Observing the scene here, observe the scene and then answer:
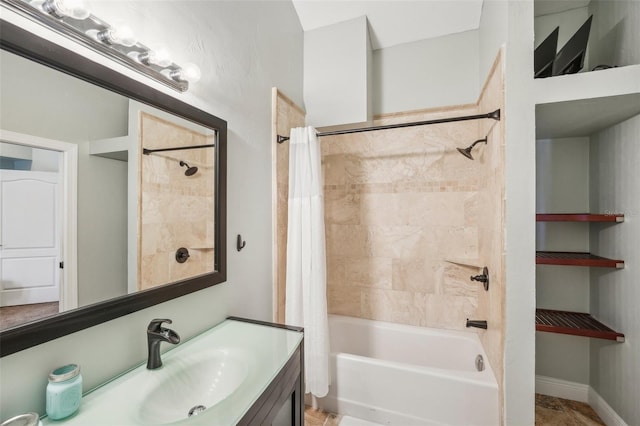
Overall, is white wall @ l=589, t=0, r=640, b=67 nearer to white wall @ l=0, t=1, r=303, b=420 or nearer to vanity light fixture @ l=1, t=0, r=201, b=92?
white wall @ l=0, t=1, r=303, b=420

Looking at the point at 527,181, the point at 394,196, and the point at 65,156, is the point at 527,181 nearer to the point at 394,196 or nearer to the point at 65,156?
the point at 394,196

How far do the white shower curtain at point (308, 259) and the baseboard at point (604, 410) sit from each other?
1792 mm

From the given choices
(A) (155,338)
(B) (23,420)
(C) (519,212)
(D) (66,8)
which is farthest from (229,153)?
(C) (519,212)

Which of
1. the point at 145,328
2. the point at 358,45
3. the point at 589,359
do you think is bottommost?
the point at 589,359

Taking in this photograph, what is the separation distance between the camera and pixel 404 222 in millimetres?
2307

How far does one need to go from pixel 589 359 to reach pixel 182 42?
328 centimetres

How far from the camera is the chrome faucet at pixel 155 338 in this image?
946 mm

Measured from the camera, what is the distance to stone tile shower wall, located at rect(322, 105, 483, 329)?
7.07 ft

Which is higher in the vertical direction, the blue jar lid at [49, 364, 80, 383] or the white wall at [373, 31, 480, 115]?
the white wall at [373, 31, 480, 115]

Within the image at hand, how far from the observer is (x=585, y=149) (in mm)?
1963

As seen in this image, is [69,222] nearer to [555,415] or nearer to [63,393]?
[63,393]

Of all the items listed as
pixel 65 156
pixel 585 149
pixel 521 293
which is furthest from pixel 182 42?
pixel 585 149

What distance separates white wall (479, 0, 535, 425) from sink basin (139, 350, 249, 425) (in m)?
1.33

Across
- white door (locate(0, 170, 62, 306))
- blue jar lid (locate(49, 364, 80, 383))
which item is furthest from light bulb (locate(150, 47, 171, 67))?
blue jar lid (locate(49, 364, 80, 383))
